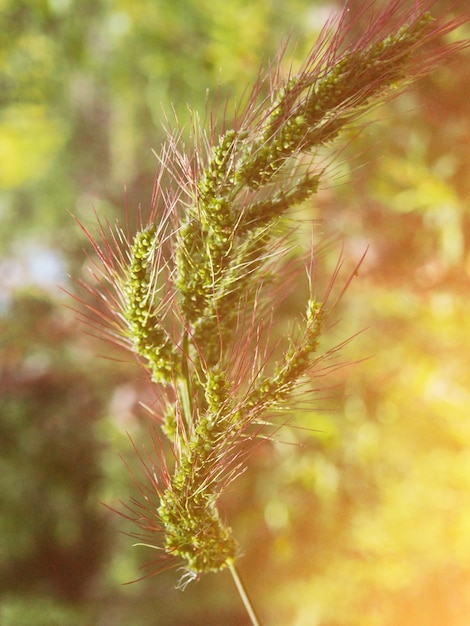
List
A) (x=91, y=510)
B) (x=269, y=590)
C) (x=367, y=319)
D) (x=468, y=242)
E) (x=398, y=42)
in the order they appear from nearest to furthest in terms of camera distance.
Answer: (x=398, y=42)
(x=468, y=242)
(x=367, y=319)
(x=269, y=590)
(x=91, y=510)

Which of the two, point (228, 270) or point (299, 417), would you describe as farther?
point (299, 417)

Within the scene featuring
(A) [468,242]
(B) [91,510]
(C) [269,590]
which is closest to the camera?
(A) [468,242]

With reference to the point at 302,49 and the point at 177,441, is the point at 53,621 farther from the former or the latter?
the point at 302,49

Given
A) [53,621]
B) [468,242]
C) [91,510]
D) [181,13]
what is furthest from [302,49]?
[53,621]

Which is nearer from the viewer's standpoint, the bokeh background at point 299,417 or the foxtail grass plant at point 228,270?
the foxtail grass plant at point 228,270

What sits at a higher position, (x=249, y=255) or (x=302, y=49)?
(x=302, y=49)

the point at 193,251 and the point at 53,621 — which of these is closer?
the point at 193,251

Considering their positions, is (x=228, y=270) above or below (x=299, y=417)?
above

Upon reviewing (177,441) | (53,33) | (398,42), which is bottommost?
(177,441)
